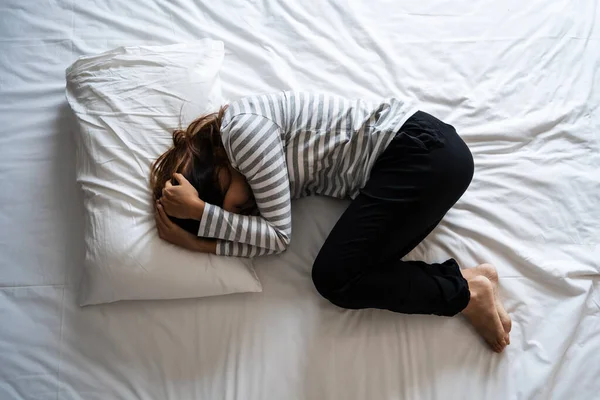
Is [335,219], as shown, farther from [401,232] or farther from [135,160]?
[135,160]

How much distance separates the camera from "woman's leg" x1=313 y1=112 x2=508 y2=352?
103cm

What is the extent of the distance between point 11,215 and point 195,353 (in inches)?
19.5

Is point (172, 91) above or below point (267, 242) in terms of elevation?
above

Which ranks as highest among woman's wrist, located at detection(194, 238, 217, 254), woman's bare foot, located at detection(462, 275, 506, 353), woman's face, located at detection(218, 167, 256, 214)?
woman's face, located at detection(218, 167, 256, 214)

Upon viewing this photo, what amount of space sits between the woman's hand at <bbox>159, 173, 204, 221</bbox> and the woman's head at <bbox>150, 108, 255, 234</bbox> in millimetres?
17

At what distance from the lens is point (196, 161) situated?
1.02 m

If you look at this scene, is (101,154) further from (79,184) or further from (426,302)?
(426,302)

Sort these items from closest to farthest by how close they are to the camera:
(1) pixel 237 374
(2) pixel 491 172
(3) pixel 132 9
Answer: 1. (1) pixel 237 374
2. (2) pixel 491 172
3. (3) pixel 132 9

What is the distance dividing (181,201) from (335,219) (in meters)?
0.35

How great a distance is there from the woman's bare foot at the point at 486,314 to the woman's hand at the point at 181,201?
1.88ft

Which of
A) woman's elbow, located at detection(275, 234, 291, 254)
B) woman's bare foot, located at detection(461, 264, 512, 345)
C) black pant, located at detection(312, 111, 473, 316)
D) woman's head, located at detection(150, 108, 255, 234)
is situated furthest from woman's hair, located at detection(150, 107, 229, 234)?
woman's bare foot, located at detection(461, 264, 512, 345)

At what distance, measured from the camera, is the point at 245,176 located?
3.36ft

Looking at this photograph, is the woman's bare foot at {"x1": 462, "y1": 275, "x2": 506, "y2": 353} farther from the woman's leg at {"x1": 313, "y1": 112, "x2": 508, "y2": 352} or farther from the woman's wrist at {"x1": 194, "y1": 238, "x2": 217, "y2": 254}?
the woman's wrist at {"x1": 194, "y1": 238, "x2": 217, "y2": 254}

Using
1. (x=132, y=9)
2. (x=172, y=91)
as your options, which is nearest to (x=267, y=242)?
(x=172, y=91)
